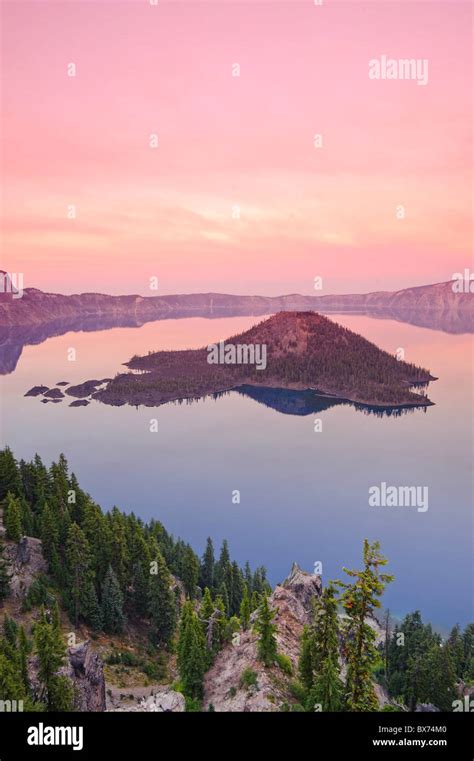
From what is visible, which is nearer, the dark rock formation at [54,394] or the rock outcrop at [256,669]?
the rock outcrop at [256,669]

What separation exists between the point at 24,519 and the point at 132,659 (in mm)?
22027

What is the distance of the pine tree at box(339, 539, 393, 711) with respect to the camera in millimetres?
20172

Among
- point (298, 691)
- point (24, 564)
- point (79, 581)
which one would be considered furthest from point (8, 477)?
point (298, 691)

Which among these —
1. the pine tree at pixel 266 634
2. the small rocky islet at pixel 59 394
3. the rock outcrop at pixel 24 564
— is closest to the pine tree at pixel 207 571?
the rock outcrop at pixel 24 564

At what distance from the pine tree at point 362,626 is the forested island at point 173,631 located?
0.07m

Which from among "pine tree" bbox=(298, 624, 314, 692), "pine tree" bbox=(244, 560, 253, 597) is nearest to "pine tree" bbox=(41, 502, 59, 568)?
"pine tree" bbox=(244, 560, 253, 597)

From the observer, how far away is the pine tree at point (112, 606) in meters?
49.3

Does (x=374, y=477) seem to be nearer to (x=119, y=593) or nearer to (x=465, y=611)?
(x=465, y=611)

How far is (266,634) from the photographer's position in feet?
101

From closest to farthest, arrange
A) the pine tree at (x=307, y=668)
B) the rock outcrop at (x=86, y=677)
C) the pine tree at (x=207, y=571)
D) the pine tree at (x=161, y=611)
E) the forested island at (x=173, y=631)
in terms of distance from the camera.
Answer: the forested island at (x=173, y=631), the pine tree at (x=307, y=668), the rock outcrop at (x=86, y=677), the pine tree at (x=161, y=611), the pine tree at (x=207, y=571)

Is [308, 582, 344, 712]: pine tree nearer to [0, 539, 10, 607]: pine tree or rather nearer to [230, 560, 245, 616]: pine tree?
[0, 539, 10, 607]: pine tree

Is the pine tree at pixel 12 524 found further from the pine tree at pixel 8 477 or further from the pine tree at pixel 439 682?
the pine tree at pixel 439 682

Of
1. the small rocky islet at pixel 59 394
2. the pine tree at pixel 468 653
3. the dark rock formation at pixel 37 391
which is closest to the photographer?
the pine tree at pixel 468 653
